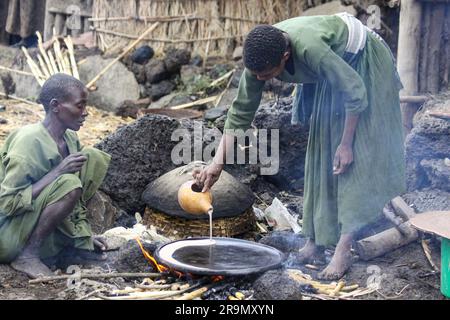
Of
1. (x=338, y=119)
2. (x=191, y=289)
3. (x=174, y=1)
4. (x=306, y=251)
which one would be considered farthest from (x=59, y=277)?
(x=174, y=1)

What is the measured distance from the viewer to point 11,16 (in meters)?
12.9

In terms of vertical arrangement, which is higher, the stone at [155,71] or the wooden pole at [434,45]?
the wooden pole at [434,45]

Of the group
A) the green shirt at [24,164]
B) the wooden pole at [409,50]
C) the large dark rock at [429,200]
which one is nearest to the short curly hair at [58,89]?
the green shirt at [24,164]

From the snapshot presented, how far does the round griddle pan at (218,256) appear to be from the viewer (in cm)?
453

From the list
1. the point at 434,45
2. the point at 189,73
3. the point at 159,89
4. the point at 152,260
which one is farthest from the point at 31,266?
the point at 189,73

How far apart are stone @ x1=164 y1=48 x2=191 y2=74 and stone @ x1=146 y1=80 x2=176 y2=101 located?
8.6 inches

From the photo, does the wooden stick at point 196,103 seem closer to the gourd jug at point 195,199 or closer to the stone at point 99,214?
the stone at point 99,214

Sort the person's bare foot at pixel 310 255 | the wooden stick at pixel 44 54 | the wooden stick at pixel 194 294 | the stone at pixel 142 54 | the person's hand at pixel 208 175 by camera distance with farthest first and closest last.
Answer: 1. the wooden stick at pixel 44 54
2. the stone at pixel 142 54
3. the person's bare foot at pixel 310 255
4. the person's hand at pixel 208 175
5. the wooden stick at pixel 194 294

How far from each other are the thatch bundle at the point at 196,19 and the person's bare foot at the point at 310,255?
19.8 feet

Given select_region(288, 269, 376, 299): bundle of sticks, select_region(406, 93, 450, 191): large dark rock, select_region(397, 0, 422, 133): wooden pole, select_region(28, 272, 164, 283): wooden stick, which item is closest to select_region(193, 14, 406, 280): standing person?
select_region(288, 269, 376, 299): bundle of sticks

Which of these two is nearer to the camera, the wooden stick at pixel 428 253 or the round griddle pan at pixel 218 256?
the round griddle pan at pixel 218 256

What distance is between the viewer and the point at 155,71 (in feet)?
36.2
